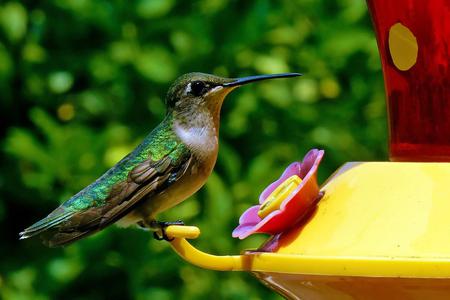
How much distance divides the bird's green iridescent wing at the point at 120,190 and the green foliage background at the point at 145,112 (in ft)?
2.88

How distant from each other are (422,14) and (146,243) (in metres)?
1.80

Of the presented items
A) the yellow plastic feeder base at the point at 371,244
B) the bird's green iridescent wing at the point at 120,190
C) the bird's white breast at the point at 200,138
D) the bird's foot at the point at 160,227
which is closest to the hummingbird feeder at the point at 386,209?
the yellow plastic feeder base at the point at 371,244

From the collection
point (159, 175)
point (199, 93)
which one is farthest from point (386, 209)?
point (199, 93)

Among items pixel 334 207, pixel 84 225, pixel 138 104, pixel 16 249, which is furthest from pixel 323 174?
pixel 334 207

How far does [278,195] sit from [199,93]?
2.81 ft

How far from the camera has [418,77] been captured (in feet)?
9.21

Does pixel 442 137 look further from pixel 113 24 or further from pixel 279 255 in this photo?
pixel 113 24

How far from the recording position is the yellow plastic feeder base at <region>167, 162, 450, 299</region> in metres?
2.32

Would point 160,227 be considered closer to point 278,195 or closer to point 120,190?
point 120,190

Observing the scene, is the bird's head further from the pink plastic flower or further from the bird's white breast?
the pink plastic flower

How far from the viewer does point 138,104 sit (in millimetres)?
4527

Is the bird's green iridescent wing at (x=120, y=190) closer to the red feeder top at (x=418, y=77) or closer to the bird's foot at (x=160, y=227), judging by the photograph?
the bird's foot at (x=160, y=227)

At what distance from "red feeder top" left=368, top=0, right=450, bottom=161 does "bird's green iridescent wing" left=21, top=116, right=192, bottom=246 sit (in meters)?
0.64

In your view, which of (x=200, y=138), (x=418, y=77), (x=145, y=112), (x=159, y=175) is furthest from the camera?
(x=145, y=112)
